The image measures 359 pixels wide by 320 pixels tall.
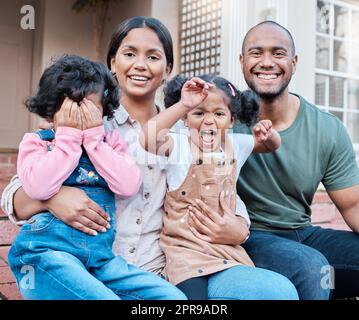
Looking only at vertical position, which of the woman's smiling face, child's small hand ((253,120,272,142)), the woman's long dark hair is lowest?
child's small hand ((253,120,272,142))

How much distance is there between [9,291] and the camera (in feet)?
6.16

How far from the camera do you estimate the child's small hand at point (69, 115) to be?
50.0 inches

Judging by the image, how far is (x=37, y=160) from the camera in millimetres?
1240

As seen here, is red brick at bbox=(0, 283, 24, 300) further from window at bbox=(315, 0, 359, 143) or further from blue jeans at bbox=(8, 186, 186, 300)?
window at bbox=(315, 0, 359, 143)

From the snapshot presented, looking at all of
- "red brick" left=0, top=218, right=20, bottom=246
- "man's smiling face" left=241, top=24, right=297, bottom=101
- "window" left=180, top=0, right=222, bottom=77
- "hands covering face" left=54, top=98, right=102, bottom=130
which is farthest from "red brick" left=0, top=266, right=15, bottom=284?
"window" left=180, top=0, right=222, bottom=77

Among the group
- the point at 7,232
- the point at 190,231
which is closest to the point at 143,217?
the point at 190,231

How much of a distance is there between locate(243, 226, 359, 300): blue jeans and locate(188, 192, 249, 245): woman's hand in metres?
0.18

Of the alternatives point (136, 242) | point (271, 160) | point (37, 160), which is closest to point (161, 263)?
point (136, 242)

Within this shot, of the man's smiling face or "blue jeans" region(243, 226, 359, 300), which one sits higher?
the man's smiling face

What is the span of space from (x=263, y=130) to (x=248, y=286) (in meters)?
0.49

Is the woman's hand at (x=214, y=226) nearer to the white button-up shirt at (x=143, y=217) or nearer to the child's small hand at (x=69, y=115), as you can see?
the white button-up shirt at (x=143, y=217)

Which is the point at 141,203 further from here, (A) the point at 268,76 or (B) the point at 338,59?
(B) the point at 338,59

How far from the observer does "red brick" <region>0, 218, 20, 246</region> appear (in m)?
2.23

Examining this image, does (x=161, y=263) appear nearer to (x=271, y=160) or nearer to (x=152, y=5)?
(x=271, y=160)
